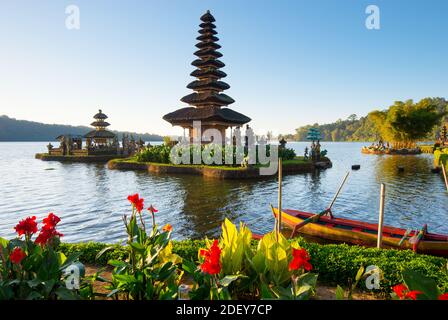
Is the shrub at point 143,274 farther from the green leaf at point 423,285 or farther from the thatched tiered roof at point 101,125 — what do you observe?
the thatched tiered roof at point 101,125

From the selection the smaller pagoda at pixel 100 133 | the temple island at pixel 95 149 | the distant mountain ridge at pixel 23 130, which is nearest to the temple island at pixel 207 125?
the temple island at pixel 95 149

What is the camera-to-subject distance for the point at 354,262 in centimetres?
609

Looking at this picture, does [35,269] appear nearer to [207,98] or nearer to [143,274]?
[143,274]

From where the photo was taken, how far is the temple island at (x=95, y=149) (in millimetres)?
45881

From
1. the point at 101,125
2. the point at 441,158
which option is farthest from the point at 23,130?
the point at 441,158

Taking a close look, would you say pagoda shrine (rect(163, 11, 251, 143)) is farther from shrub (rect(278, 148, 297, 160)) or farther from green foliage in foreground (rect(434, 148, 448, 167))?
green foliage in foreground (rect(434, 148, 448, 167))

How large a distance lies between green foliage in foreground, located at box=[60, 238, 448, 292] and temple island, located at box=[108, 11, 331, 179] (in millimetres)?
20098

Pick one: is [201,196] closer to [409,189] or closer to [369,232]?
[369,232]

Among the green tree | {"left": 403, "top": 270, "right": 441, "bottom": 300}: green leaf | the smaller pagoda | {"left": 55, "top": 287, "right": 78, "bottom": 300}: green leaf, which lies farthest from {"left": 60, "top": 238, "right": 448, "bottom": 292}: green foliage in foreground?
the green tree

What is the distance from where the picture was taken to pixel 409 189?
21750 mm

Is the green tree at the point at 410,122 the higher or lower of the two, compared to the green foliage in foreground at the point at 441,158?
higher

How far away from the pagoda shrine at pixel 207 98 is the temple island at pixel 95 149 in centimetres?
1179
